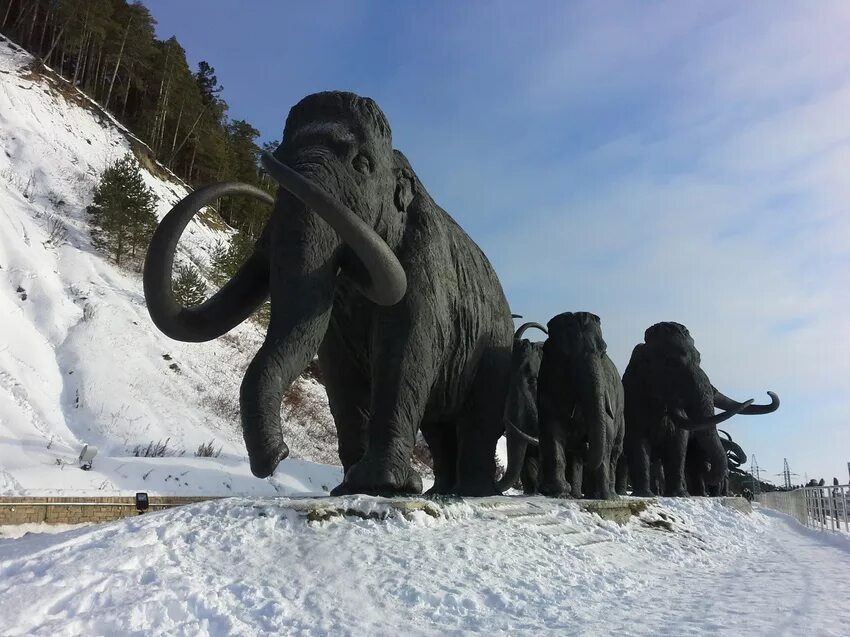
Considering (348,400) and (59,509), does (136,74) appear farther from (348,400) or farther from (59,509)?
(348,400)

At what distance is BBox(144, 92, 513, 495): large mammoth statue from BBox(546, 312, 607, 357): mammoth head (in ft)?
5.70

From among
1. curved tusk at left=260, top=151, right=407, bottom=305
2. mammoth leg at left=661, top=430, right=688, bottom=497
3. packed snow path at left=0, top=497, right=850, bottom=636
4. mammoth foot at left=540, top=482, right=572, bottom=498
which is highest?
curved tusk at left=260, top=151, right=407, bottom=305

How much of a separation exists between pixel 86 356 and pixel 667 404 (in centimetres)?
1563

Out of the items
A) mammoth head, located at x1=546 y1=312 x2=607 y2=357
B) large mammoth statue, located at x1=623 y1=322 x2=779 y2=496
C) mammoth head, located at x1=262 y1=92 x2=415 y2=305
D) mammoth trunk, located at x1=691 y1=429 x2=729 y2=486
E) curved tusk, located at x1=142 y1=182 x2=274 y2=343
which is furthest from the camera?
mammoth trunk, located at x1=691 y1=429 x2=729 y2=486

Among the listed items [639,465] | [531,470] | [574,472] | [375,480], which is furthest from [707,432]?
[375,480]

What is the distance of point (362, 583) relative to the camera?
134 inches

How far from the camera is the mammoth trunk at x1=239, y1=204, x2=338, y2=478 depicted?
402 cm

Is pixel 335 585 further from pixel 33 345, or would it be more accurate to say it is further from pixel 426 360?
pixel 33 345

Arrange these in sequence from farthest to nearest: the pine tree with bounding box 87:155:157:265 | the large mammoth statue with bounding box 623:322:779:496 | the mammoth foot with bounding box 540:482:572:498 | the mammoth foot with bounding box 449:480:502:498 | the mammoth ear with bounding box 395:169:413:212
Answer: the pine tree with bounding box 87:155:157:265 < the large mammoth statue with bounding box 623:322:779:496 < the mammoth foot with bounding box 540:482:572:498 < the mammoth foot with bounding box 449:480:502:498 < the mammoth ear with bounding box 395:169:413:212

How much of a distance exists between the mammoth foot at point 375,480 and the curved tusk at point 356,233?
112cm

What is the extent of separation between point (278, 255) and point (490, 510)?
2.33 meters

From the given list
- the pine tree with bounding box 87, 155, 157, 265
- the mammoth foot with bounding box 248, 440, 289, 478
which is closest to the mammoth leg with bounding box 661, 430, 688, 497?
the mammoth foot with bounding box 248, 440, 289, 478

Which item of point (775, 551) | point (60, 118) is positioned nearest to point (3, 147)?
point (60, 118)

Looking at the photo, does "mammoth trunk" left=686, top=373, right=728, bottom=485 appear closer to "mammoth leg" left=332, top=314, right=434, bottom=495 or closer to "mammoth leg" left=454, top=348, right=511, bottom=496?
"mammoth leg" left=454, top=348, right=511, bottom=496
